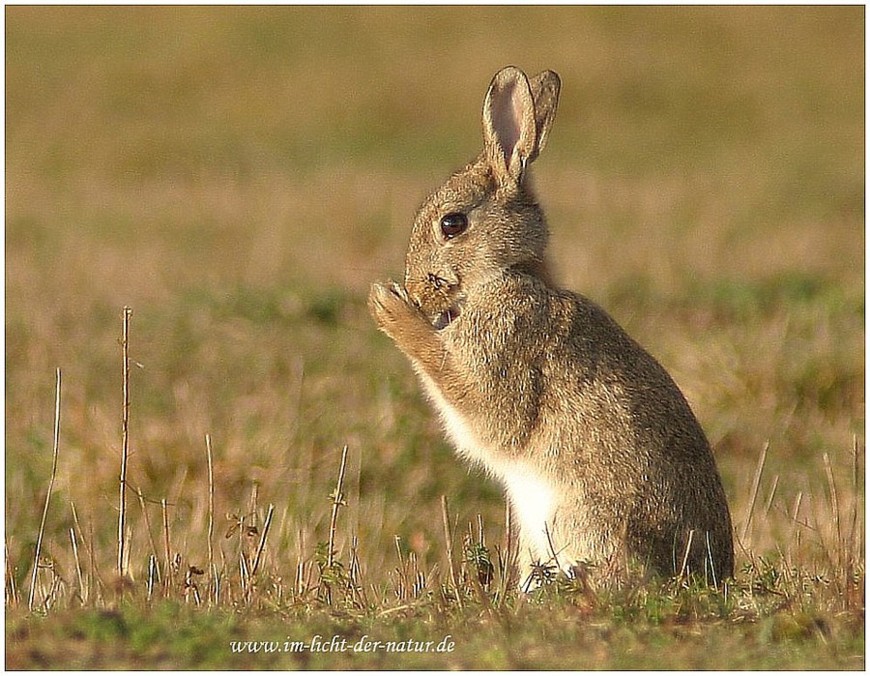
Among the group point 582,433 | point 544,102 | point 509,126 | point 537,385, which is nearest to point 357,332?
point 509,126

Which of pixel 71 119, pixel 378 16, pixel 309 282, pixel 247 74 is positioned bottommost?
pixel 309 282

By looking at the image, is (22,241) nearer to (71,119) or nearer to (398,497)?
(398,497)

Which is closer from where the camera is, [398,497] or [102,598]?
[102,598]

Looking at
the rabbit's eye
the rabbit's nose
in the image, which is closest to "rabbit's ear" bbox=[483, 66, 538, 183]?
the rabbit's eye

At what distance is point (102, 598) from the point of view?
4477mm

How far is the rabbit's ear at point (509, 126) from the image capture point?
5324 millimetres

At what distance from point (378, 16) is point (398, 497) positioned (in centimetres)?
2209

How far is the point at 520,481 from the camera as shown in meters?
5.02

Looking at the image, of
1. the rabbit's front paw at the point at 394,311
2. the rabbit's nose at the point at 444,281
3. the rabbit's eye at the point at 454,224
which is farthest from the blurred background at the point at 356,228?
the rabbit's eye at the point at 454,224

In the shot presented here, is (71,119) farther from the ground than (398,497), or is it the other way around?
(71,119)

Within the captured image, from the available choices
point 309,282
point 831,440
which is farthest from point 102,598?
point 309,282

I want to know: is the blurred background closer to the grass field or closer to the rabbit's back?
the grass field

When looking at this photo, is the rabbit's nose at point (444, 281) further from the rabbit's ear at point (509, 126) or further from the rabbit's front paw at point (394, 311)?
the rabbit's ear at point (509, 126)

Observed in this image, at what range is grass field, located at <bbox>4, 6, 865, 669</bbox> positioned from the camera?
418 cm
